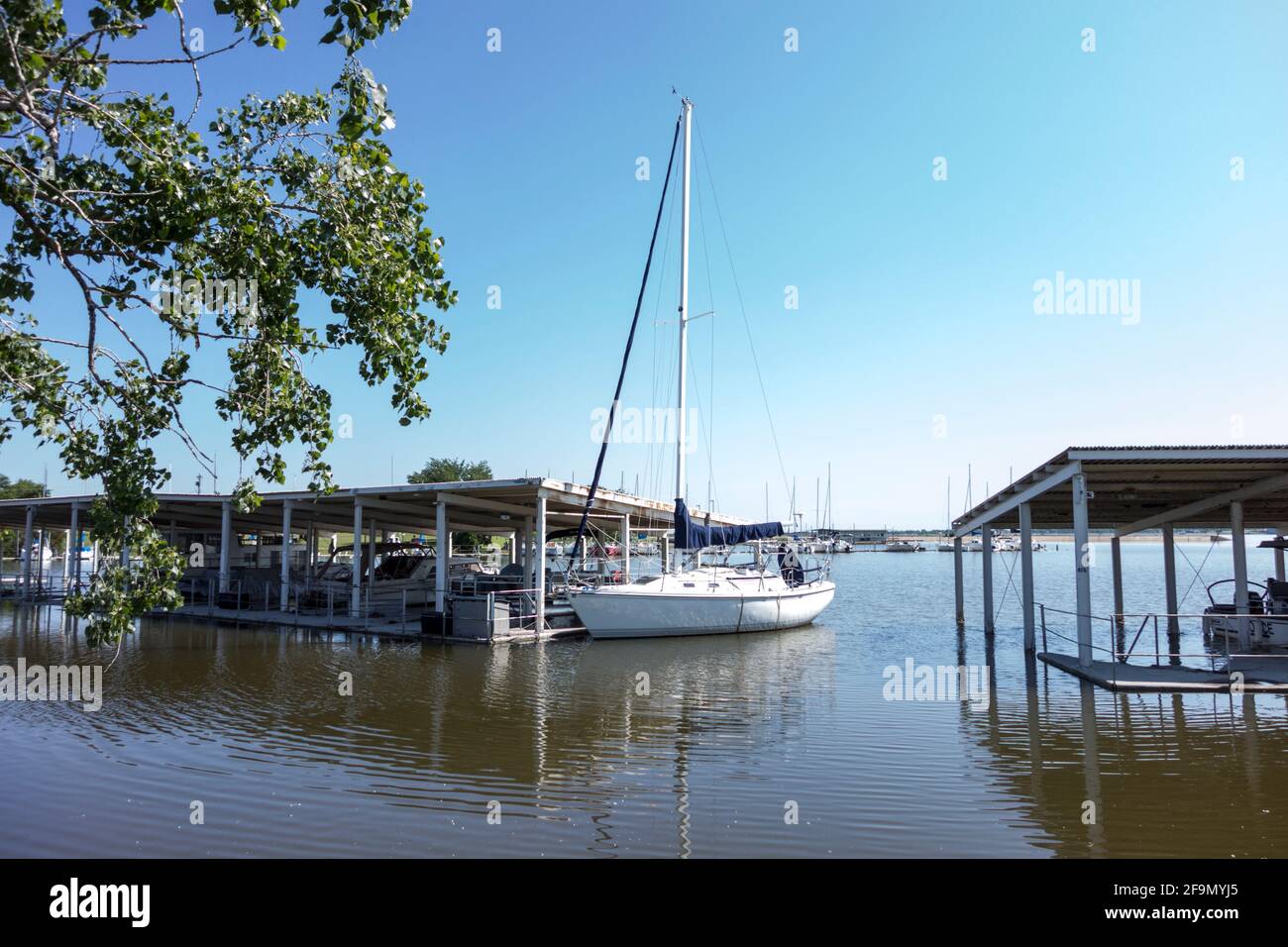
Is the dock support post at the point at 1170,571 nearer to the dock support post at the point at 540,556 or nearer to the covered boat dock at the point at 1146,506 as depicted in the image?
the covered boat dock at the point at 1146,506

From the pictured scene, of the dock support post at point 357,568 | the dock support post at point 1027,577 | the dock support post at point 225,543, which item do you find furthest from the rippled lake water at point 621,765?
the dock support post at point 225,543

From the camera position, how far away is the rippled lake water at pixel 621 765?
23.3 feet

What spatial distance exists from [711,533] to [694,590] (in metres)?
2.38

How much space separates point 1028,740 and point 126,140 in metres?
11.6

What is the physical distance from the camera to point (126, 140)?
5465 mm

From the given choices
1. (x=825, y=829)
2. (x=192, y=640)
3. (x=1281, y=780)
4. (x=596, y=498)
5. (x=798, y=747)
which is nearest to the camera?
(x=825, y=829)

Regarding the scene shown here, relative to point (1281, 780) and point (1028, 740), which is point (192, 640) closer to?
point (1028, 740)

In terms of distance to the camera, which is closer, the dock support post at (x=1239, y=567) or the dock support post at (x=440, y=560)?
the dock support post at (x=1239, y=567)

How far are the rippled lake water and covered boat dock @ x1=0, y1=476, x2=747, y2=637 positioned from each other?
17.4 feet

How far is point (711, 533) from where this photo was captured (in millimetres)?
24109

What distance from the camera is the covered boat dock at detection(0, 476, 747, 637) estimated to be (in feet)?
72.3

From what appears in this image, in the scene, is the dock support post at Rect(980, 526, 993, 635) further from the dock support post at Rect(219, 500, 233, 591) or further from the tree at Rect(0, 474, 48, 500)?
the tree at Rect(0, 474, 48, 500)

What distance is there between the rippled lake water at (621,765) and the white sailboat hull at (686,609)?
3.72 m
